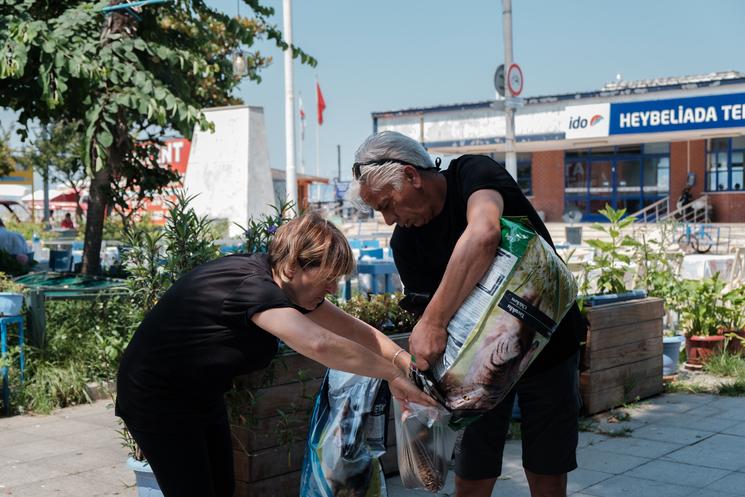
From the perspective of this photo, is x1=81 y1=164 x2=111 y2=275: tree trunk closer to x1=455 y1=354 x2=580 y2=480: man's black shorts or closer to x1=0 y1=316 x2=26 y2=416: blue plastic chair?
x1=0 y1=316 x2=26 y2=416: blue plastic chair

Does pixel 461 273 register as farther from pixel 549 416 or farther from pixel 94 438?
pixel 94 438

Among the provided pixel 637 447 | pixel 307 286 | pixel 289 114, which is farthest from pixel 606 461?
pixel 289 114

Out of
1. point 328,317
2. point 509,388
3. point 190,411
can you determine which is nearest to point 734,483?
point 509,388

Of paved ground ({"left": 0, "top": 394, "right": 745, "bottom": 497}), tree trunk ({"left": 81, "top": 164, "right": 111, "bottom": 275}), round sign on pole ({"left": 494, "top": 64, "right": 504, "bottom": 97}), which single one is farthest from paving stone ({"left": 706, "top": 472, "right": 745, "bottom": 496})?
round sign on pole ({"left": 494, "top": 64, "right": 504, "bottom": 97})

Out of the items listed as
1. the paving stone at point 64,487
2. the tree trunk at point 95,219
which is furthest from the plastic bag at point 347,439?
the tree trunk at point 95,219

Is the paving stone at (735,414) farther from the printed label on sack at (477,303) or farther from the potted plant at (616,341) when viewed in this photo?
the printed label on sack at (477,303)

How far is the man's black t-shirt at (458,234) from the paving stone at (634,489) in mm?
1757

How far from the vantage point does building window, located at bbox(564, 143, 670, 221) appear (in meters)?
32.9

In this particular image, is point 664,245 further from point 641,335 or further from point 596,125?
point 596,125

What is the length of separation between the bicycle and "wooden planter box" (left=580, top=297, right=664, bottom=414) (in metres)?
16.6

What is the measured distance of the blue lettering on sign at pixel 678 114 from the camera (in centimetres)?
2789

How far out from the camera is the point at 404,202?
9.95 ft

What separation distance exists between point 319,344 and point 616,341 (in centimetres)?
436

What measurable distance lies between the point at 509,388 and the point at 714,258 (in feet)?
41.1
